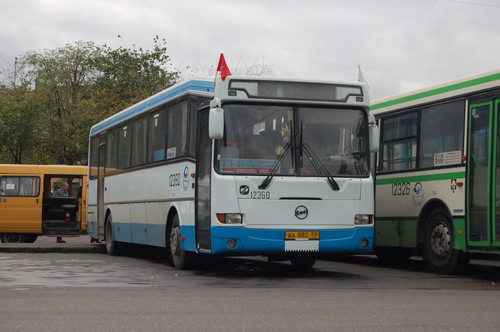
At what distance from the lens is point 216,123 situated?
44.7ft

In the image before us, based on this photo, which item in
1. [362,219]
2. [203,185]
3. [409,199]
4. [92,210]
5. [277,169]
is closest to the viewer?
[277,169]

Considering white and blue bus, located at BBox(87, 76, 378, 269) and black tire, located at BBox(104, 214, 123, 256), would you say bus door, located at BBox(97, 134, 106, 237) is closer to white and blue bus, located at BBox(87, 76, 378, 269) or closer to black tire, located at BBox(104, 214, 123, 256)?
black tire, located at BBox(104, 214, 123, 256)

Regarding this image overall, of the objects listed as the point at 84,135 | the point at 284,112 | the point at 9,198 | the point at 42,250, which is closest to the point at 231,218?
the point at 284,112

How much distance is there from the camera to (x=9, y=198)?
29.6 metres

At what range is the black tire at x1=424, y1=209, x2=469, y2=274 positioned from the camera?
49.1 feet

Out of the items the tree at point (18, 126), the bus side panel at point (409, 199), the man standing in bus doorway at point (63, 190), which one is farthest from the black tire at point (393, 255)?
the tree at point (18, 126)

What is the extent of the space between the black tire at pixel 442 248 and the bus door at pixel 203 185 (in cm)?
410

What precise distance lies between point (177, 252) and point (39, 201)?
14.7 meters

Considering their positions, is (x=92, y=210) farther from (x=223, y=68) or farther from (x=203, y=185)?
(x=223, y=68)

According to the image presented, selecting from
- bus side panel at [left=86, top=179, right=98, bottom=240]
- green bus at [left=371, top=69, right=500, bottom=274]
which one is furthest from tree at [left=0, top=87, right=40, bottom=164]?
green bus at [left=371, top=69, right=500, bottom=274]

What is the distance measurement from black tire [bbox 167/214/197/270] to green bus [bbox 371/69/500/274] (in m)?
4.00

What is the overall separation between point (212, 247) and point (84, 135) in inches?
1782

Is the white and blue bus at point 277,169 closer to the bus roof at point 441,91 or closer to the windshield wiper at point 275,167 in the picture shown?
the windshield wiper at point 275,167

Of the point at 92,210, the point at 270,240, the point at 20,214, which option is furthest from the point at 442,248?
the point at 20,214
